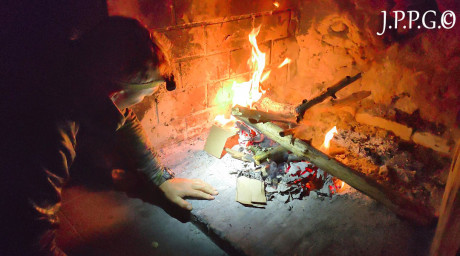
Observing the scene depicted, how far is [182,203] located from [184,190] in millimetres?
186

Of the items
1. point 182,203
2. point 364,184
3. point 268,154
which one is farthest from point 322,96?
point 182,203

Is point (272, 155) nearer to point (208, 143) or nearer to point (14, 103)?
point (208, 143)

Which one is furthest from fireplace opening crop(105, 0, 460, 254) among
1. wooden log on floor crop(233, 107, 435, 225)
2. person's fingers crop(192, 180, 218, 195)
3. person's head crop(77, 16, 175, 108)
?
person's head crop(77, 16, 175, 108)

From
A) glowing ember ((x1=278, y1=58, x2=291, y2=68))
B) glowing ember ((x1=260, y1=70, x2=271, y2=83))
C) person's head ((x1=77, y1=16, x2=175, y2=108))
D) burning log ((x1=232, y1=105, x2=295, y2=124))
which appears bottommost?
burning log ((x1=232, y1=105, x2=295, y2=124))

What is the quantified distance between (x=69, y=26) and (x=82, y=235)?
2098 millimetres

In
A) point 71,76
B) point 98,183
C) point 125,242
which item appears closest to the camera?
point 71,76

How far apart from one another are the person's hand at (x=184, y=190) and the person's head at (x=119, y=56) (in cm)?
136

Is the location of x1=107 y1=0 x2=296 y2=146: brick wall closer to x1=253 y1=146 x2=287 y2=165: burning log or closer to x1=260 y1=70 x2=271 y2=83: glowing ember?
x1=260 y1=70 x2=271 y2=83: glowing ember

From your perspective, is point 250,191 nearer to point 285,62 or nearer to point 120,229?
point 120,229

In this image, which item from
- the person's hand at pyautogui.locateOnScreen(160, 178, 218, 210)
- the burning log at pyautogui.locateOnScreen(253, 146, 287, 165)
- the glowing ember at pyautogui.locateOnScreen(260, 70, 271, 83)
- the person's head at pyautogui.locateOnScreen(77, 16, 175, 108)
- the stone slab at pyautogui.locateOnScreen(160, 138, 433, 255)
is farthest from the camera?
the glowing ember at pyautogui.locateOnScreen(260, 70, 271, 83)

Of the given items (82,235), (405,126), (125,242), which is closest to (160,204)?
(125,242)

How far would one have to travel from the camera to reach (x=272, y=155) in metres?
3.67

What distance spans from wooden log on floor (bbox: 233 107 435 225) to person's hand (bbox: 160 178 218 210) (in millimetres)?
1123

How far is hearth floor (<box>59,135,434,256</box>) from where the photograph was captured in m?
2.69
